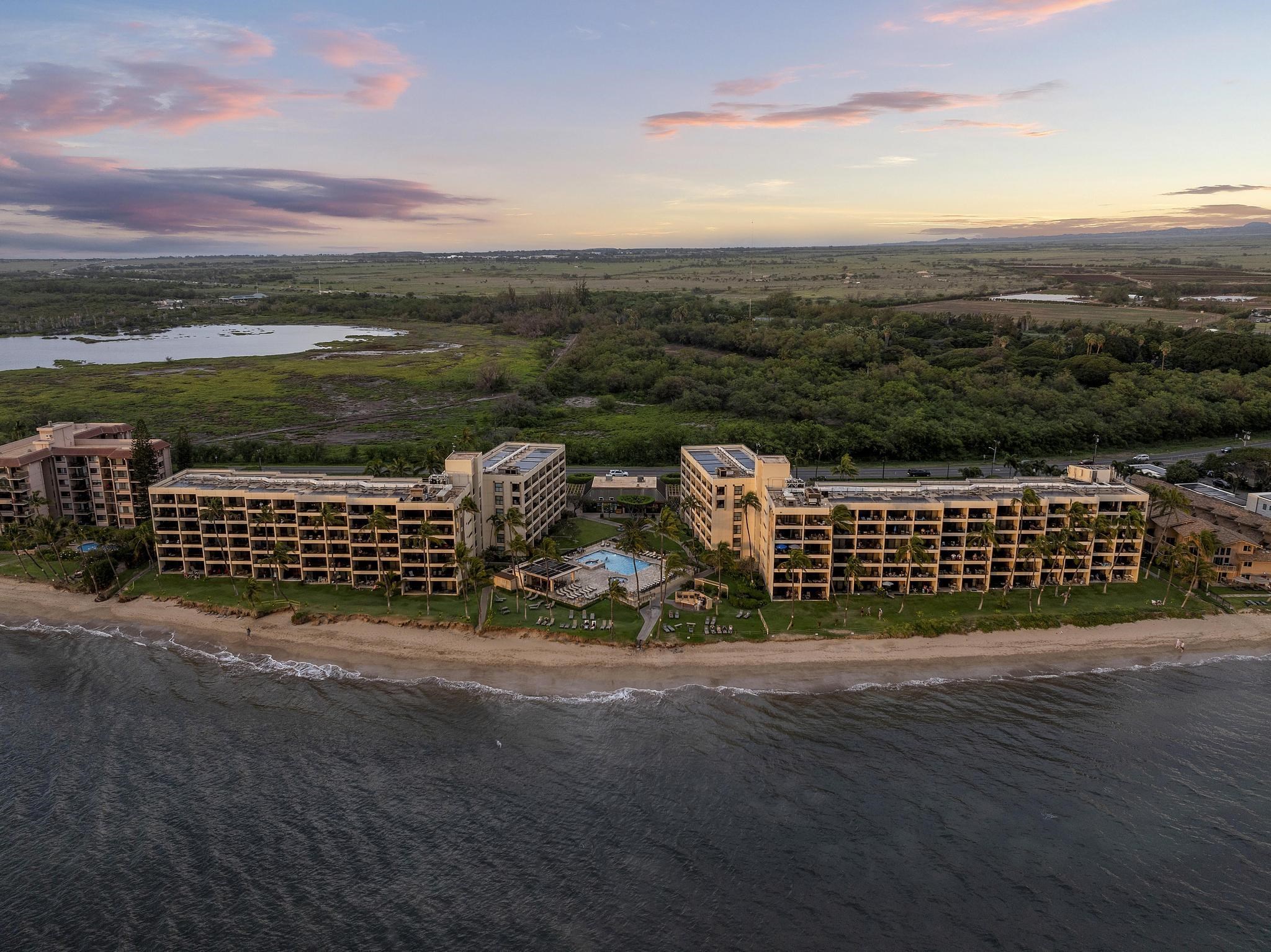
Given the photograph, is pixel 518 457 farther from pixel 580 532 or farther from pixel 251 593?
pixel 251 593

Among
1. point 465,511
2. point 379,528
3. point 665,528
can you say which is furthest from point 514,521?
point 665,528

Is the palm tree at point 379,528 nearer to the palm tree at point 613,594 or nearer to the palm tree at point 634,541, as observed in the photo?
the palm tree at point 613,594

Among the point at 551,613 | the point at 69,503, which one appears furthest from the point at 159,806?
the point at 69,503

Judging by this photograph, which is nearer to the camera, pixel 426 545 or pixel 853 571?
pixel 853 571

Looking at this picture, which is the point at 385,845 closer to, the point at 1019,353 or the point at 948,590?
the point at 948,590

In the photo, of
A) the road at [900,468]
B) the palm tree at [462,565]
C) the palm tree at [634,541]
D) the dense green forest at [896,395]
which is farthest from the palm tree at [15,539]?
the palm tree at [634,541]
